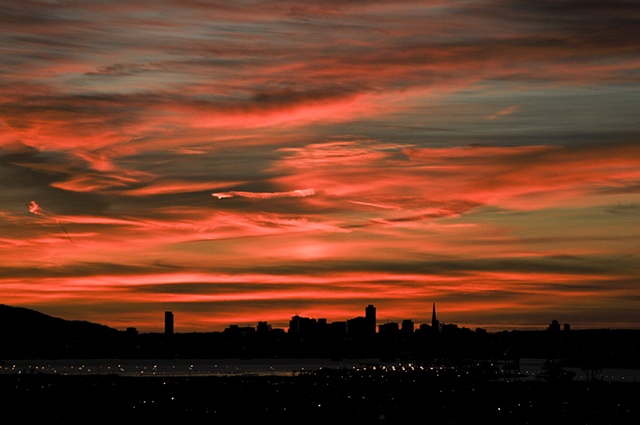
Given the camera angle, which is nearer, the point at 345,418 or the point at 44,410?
the point at 345,418

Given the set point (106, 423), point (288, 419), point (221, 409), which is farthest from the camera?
point (221, 409)

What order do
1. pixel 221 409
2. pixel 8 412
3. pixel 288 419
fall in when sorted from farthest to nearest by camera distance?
pixel 221 409, pixel 8 412, pixel 288 419

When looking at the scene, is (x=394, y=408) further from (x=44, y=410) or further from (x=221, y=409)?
(x=44, y=410)

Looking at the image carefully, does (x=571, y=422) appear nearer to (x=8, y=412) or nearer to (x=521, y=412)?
(x=521, y=412)

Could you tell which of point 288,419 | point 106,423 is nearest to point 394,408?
point 288,419

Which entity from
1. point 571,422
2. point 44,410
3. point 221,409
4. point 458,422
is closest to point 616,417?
point 571,422

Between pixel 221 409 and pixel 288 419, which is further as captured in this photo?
pixel 221 409

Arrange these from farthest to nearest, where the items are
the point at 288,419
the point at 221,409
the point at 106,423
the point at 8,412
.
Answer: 1. the point at 221,409
2. the point at 8,412
3. the point at 288,419
4. the point at 106,423
